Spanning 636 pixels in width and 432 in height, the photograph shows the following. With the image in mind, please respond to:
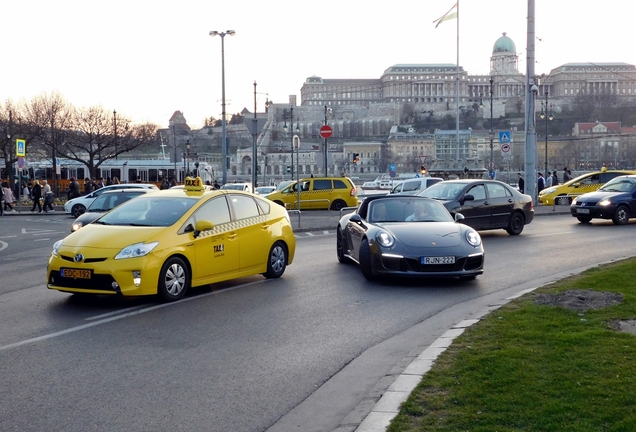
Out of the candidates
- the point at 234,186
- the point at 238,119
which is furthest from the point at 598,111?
the point at 234,186

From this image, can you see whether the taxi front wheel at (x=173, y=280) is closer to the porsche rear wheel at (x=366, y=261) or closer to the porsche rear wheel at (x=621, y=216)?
the porsche rear wheel at (x=366, y=261)

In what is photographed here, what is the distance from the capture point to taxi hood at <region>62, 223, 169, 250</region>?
31.7 feet

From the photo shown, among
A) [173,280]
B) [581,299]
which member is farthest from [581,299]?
[173,280]

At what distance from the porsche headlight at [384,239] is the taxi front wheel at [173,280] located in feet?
9.99

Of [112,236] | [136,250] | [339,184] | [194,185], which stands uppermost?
[194,185]

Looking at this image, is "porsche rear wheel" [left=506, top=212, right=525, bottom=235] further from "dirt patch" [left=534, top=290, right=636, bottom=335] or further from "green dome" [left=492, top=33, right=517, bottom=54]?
"green dome" [left=492, top=33, right=517, bottom=54]

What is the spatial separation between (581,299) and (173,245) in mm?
5120

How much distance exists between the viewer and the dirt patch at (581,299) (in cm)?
877

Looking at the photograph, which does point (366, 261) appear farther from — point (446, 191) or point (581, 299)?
point (446, 191)

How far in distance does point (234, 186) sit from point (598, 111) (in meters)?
132

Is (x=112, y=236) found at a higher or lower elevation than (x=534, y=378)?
higher

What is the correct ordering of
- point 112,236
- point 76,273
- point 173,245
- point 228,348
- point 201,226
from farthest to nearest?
point 201,226 < point 173,245 < point 112,236 < point 76,273 < point 228,348

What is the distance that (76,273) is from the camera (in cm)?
952

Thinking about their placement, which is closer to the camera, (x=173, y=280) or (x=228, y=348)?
(x=228, y=348)
